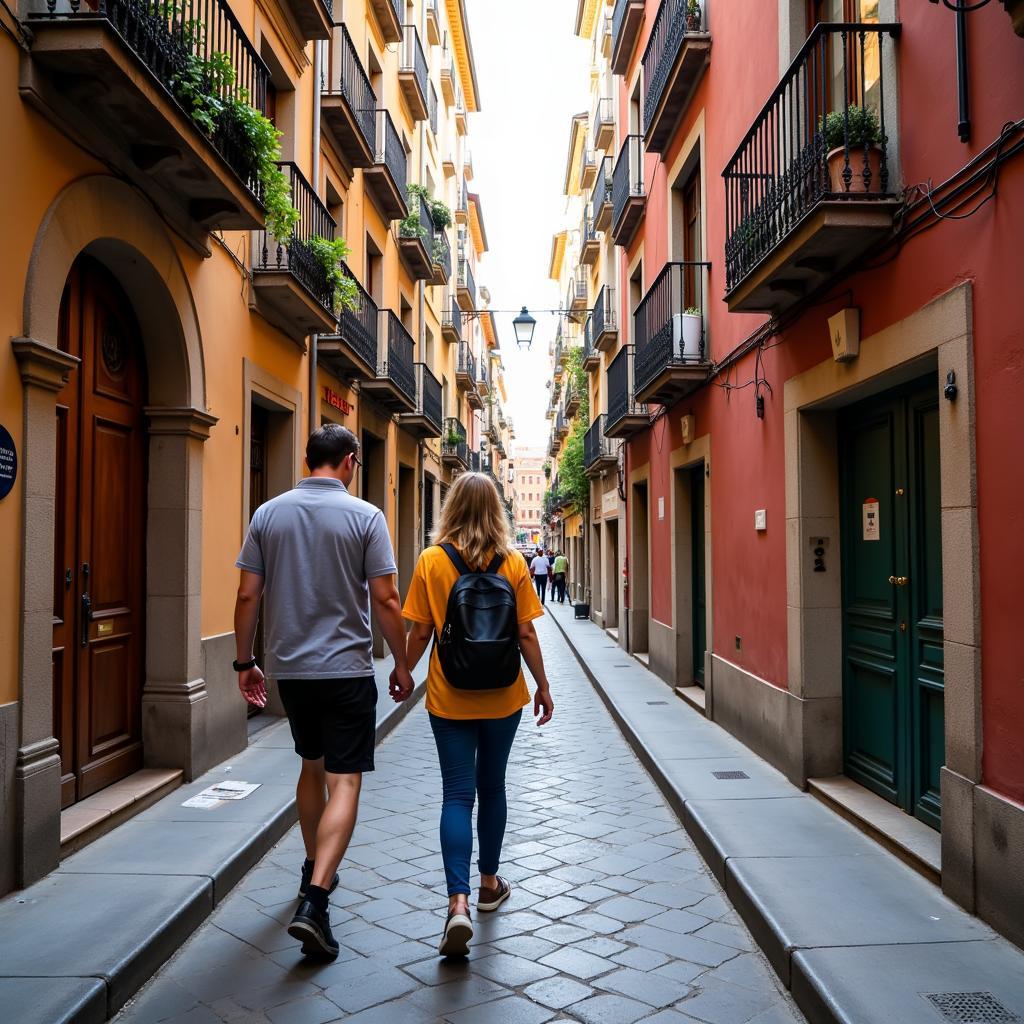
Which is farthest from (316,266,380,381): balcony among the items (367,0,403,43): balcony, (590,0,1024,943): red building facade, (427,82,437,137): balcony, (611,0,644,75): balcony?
(427,82,437,137): balcony

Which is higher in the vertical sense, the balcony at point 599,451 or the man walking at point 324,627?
the balcony at point 599,451

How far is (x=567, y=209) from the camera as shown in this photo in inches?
1394

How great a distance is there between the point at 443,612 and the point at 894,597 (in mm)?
3067

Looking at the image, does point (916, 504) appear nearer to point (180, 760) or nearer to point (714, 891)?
point (714, 891)

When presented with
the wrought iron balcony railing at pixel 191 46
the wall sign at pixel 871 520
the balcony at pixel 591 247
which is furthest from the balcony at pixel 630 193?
the wall sign at pixel 871 520

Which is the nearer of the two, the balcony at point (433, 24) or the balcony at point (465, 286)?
the balcony at point (433, 24)

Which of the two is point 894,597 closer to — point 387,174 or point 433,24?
point 387,174

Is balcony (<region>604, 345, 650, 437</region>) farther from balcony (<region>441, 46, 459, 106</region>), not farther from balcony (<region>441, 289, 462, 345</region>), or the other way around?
balcony (<region>441, 46, 459, 106</region>)

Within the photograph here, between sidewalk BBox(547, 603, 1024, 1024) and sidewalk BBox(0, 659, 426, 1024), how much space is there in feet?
8.34

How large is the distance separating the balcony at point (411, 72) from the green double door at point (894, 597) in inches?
530

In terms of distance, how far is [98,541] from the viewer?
232 inches

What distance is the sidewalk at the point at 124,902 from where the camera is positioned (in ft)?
10.9

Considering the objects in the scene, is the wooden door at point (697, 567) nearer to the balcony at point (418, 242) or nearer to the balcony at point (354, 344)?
the balcony at point (354, 344)

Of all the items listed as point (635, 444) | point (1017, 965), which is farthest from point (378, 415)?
point (1017, 965)
